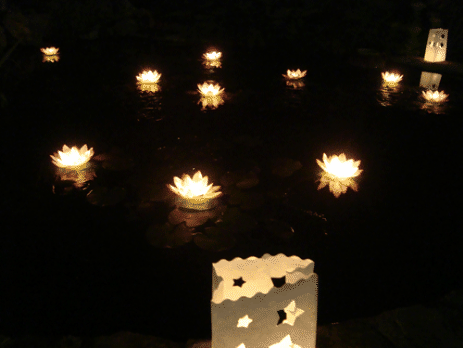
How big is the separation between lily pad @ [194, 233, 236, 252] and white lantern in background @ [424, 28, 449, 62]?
8.85m

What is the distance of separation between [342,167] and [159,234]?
6.86ft

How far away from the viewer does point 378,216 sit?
3053 mm

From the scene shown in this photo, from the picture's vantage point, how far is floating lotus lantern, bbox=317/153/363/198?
11.3 feet

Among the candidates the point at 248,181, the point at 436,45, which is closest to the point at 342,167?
the point at 248,181

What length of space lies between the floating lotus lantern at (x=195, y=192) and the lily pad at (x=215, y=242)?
44 centimetres

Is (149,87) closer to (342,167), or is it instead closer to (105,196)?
(105,196)

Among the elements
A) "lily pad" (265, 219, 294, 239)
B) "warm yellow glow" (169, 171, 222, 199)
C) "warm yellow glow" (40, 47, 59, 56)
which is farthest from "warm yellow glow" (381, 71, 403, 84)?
"warm yellow glow" (40, 47, 59, 56)

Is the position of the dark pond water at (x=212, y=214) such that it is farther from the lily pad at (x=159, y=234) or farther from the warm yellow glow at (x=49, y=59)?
the warm yellow glow at (x=49, y=59)

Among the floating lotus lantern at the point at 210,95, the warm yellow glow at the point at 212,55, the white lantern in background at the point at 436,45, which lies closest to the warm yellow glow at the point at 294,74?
the floating lotus lantern at the point at 210,95

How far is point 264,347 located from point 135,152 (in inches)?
135

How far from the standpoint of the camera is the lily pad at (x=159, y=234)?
2.64 meters

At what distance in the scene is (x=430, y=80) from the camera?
7.44 metres

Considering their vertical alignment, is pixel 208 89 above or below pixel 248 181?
above

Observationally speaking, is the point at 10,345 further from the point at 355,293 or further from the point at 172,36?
the point at 172,36
